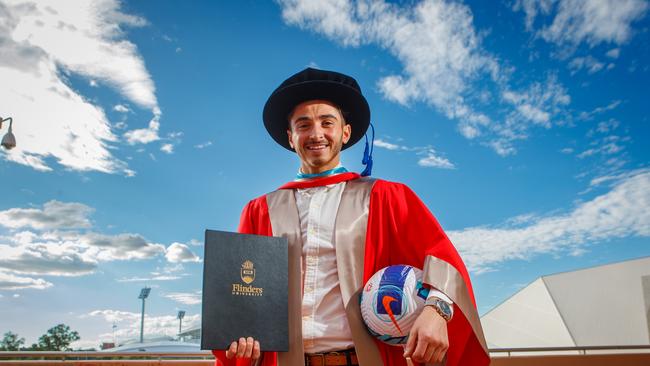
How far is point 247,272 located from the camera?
1.94m

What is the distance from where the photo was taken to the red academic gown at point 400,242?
1.95 m

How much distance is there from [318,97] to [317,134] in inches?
10.4

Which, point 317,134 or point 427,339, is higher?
point 317,134

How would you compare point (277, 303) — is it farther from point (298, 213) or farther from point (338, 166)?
point (338, 166)

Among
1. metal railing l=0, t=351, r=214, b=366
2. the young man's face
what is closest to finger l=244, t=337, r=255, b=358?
the young man's face

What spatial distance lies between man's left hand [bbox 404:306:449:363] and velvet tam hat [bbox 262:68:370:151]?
4.08ft

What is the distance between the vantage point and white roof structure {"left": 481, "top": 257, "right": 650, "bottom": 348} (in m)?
13.3

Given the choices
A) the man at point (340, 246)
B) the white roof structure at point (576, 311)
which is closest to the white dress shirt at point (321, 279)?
the man at point (340, 246)

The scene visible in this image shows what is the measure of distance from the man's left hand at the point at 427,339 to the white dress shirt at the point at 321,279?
11 centimetres

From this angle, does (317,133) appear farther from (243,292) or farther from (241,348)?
(241,348)

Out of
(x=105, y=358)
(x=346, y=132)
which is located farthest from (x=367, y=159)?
(x=105, y=358)

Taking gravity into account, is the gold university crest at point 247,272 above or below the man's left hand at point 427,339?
above

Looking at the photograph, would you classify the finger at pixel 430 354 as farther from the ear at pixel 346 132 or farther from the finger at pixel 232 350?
the ear at pixel 346 132

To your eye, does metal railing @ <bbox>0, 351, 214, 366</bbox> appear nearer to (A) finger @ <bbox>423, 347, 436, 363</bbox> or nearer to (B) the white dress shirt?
(B) the white dress shirt
